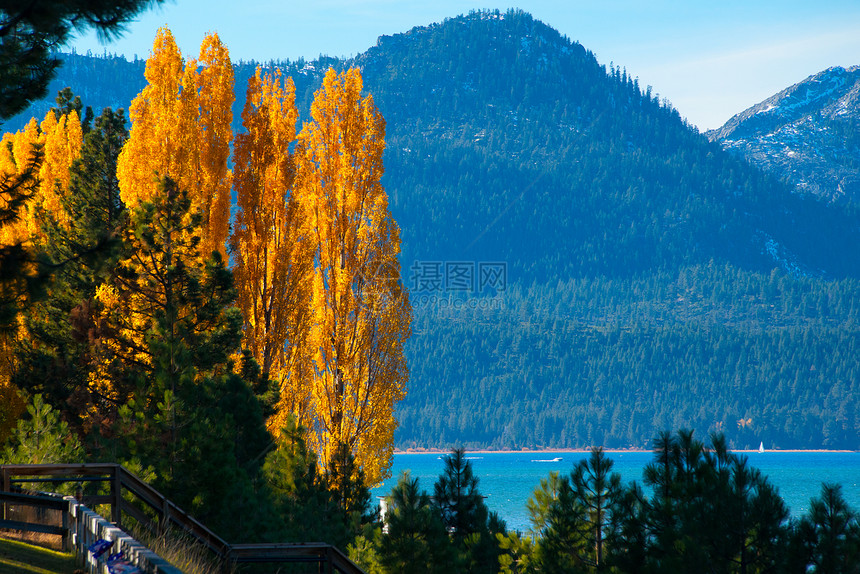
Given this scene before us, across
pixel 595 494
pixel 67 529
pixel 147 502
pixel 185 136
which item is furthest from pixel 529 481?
pixel 67 529

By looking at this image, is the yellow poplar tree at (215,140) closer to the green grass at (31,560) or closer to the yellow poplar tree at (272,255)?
the yellow poplar tree at (272,255)

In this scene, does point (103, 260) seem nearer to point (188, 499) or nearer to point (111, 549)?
point (111, 549)

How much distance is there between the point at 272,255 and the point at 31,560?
1338cm

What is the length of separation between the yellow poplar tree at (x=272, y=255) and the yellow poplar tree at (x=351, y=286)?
1.69ft

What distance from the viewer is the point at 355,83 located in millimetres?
24656

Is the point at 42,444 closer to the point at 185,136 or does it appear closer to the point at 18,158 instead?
the point at 185,136

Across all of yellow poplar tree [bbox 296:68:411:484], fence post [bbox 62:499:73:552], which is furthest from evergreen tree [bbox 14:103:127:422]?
fence post [bbox 62:499:73:552]

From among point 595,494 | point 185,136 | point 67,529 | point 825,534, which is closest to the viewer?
point 67,529

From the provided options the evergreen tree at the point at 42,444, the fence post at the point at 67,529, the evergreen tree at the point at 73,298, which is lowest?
the fence post at the point at 67,529

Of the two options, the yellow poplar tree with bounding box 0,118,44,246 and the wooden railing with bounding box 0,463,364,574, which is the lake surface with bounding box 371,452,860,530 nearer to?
the yellow poplar tree with bounding box 0,118,44,246

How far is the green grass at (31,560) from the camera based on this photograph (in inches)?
355

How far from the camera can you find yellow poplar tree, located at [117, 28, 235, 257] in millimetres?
20234

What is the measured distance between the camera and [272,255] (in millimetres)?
22328

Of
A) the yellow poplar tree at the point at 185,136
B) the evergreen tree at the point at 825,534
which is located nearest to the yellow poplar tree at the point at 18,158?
the yellow poplar tree at the point at 185,136
